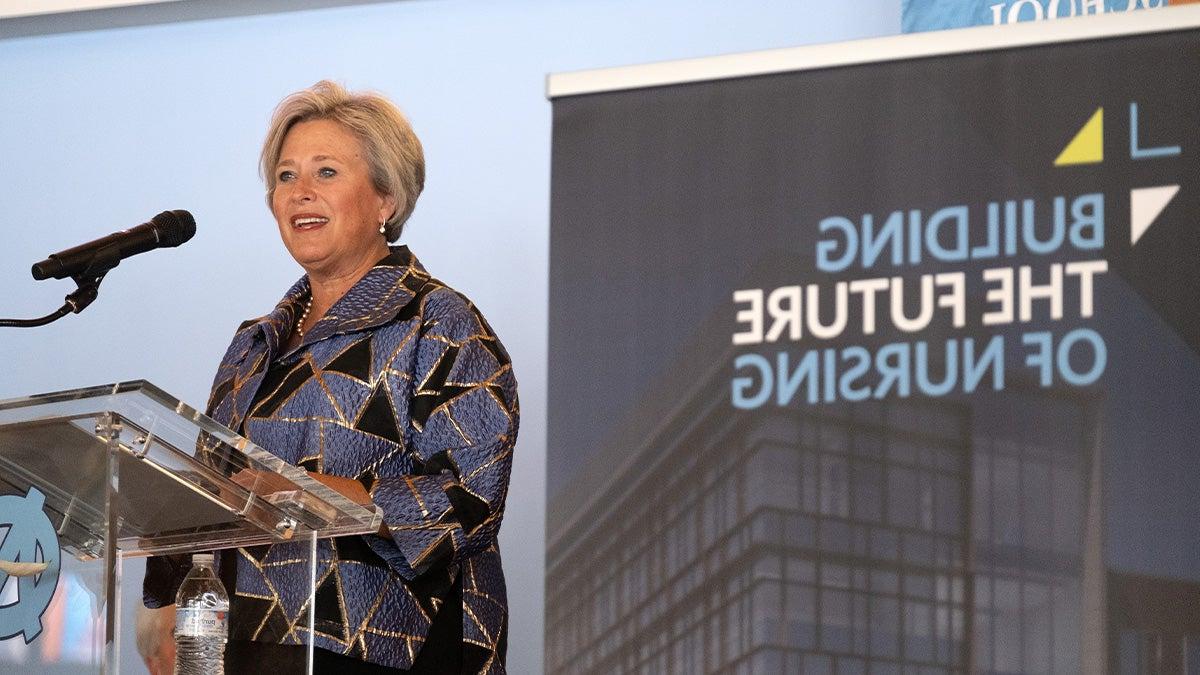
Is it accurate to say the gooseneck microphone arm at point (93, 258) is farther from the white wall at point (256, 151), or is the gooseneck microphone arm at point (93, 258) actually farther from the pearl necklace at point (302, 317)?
the white wall at point (256, 151)

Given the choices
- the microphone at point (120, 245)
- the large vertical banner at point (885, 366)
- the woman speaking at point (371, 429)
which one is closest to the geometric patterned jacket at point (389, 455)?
the woman speaking at point (371, 429)

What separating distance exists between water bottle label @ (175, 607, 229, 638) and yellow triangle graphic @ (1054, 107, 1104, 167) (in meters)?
1.36

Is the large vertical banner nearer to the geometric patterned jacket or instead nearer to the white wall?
the geometric patterned jacket

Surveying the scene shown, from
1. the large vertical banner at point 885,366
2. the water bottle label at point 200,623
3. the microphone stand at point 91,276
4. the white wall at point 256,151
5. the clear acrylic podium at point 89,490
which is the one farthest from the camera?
the white wall at point 256,151

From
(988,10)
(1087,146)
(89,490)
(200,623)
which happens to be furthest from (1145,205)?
(988,10)

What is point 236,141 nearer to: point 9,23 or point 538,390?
point 9,23

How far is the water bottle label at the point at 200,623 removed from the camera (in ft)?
8.46

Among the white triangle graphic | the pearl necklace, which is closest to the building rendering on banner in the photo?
the white triangle graphic

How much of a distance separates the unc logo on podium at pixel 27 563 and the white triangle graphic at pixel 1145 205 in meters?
1.32

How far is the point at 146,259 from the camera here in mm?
4727

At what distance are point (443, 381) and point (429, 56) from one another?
1839 millimetres

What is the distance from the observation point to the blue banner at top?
→ 369 centimetres

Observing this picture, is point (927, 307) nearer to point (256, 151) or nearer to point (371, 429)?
point (371, 429)

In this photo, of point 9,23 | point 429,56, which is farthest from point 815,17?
point 9,23
